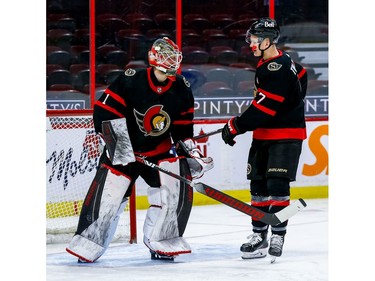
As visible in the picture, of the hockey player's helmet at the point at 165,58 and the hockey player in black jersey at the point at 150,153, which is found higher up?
the hockey player's helmet at the point at 165,58

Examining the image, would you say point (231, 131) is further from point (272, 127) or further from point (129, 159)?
point (129, 159)

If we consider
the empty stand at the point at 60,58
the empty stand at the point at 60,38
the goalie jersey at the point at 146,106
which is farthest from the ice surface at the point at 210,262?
the empty stand at the point at 60,38

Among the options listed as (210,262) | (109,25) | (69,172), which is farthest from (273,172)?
(109,25)

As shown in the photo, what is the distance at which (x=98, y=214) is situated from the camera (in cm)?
454

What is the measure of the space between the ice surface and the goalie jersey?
0.51 meters

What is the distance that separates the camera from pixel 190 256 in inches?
189

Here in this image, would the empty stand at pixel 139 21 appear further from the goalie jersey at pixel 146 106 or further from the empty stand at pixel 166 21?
the goalie jersey at pixel 146 106

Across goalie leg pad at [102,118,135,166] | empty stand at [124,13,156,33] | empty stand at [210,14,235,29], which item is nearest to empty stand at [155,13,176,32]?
empty stand at [124,13,156,33]

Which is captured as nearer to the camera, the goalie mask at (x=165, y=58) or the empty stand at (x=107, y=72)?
the goalie mask at (x=165, y=58)

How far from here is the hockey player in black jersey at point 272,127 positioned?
4.48 metres

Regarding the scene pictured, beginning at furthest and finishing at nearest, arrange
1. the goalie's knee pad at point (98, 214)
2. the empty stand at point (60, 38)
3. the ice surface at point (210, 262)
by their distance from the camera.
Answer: the empty stand at point (60, 38), the goalie's knee pad at point (98, 214), the ice surface at point (210, 262)
